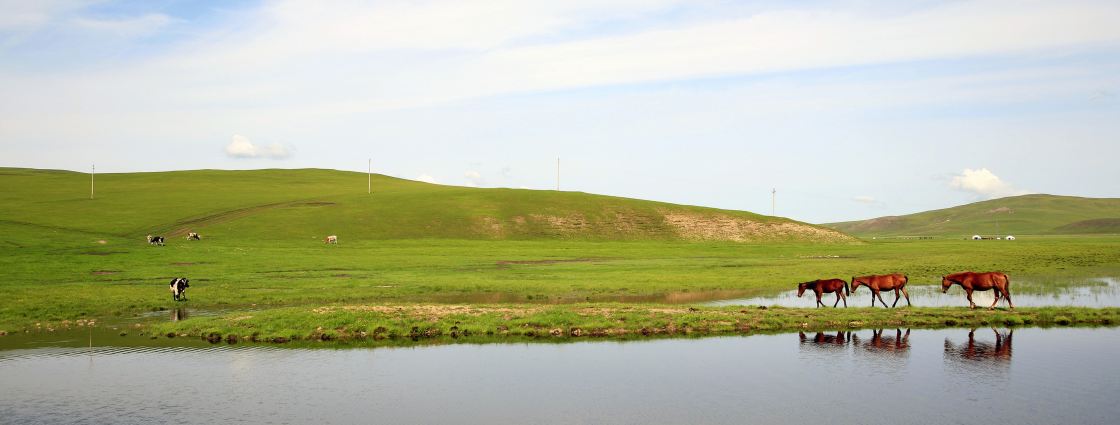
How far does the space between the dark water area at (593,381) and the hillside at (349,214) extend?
67.4 m

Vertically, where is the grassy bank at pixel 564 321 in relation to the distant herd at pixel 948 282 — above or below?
below

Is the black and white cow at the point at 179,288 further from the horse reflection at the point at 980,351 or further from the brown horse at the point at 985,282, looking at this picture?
the brown horse at the point at 985,282

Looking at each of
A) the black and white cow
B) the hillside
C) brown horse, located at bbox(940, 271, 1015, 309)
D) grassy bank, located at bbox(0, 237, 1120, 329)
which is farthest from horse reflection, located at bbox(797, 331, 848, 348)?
the hillside

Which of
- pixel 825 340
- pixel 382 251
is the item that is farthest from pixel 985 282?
pixel 382 251

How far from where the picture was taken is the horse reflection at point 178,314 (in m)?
26.7

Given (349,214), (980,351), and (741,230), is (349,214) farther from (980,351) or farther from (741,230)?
(980,351)

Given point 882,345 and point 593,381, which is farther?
point 882,345

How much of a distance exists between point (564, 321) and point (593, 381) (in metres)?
7.78

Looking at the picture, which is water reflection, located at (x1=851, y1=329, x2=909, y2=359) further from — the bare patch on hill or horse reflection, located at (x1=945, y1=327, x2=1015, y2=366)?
the bare patch on hill

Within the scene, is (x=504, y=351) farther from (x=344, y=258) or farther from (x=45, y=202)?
(x=45, y=202)

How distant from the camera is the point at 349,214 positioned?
325ft

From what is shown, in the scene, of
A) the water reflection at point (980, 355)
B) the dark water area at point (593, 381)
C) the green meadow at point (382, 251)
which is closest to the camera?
the dark water area at point (593, 381)

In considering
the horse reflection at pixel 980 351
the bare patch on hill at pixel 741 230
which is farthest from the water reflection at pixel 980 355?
the bare patch on hill at pixel 741 230

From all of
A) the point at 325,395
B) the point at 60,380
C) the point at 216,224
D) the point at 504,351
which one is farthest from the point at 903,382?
the point at 216,224
